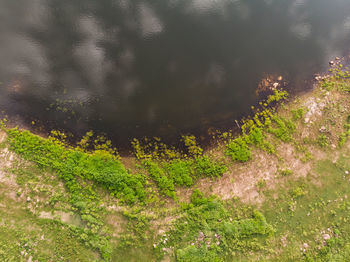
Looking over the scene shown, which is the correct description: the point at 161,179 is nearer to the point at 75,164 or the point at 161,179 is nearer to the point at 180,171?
the point at 180,171

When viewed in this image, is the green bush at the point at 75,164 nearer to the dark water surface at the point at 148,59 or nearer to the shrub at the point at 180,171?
the dark water surface at the point at 148,59

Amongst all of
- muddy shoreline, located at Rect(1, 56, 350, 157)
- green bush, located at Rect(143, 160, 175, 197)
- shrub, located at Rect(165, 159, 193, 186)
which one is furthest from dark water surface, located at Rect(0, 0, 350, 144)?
green bush, located at Rect(143, 160, 175, 197)

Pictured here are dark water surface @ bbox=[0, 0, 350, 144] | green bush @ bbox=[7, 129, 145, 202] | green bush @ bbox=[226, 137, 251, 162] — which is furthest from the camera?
dark water surface @ bbox=[0, 0, 350, 144]

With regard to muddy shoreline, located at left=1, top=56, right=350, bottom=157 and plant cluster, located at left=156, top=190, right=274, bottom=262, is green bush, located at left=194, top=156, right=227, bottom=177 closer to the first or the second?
muddy shoreline, located at left=1, top=56, right=350, bottom=157

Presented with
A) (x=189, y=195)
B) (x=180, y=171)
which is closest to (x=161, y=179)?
(x=180, y=171)

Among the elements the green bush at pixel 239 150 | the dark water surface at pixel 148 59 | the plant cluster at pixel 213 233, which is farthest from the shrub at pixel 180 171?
the green bush at pixel 239 150

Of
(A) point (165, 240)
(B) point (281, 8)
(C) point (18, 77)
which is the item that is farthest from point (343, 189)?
(C) point (18, 77)
